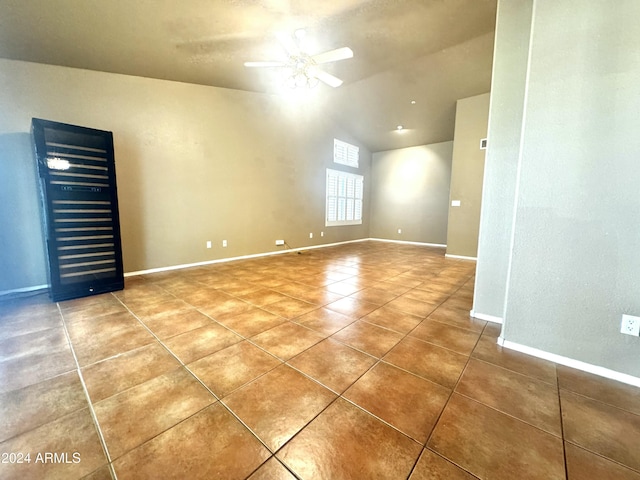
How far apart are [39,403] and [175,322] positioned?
0.99 metres

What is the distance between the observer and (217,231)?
4.78m

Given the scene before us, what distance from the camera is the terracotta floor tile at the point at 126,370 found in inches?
59.1

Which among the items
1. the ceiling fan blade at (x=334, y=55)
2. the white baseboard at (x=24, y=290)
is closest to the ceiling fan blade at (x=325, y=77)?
the ceiling fan blade at (x=334, y=55)

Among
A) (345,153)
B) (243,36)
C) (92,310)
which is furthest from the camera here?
(345,153)

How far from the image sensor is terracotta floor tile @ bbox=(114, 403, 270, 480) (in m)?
1.01

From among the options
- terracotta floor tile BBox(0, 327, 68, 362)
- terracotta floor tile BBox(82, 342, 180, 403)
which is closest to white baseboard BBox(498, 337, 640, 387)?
terracotta floor tile BBox(82, 342, 180, 403)

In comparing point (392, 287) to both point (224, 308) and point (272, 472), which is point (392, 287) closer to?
point (224, 308)

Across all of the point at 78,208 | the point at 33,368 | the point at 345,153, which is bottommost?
the point at 33,368

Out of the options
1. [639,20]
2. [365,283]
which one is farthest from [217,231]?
[639,20]

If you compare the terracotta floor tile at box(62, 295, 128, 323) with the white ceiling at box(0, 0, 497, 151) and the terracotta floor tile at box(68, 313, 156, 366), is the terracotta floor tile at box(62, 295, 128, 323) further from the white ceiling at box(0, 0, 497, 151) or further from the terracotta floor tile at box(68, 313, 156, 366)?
the white ceiling at box(0, 0, 497, 151)

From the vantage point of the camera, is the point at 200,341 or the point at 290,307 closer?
the point at 200,341

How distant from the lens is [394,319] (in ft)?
8.09

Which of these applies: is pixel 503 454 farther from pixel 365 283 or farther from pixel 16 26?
pixel 16 26

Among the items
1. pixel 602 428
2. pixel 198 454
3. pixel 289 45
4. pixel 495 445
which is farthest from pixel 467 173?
pixel 198 454
